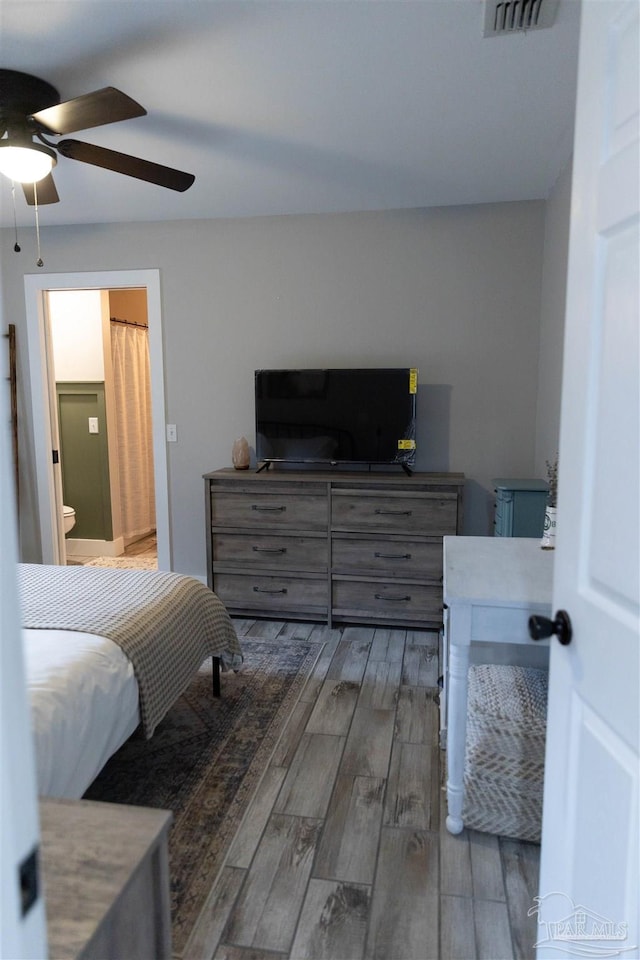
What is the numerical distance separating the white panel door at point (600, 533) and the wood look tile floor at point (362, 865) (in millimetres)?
464

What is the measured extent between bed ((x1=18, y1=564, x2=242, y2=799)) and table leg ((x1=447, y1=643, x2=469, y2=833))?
3.22ft

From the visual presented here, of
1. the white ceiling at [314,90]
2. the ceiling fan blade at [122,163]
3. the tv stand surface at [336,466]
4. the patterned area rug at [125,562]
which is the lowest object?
the patterned area rug at [125,562]

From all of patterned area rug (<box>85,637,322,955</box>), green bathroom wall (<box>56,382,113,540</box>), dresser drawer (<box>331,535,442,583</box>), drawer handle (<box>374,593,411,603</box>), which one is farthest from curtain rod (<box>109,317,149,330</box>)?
patterned area rug (<box>85,637,322,955</box>)

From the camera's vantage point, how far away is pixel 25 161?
2.17 m

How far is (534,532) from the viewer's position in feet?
10.0

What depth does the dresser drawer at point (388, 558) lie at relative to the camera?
11.5ft

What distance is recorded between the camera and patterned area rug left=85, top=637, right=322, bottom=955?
71.1 inches

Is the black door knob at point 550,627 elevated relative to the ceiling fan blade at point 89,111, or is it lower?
lower

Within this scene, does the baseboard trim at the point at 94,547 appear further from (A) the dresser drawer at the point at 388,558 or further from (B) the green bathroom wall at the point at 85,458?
(A) the dresser drawer at the point at 388,558

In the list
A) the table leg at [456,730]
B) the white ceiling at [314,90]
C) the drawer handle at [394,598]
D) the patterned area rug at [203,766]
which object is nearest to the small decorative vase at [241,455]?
the drawer handle at [394,598]

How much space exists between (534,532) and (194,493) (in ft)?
7.57

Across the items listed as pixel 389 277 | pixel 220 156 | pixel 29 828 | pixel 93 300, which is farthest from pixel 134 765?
pixel 93 300

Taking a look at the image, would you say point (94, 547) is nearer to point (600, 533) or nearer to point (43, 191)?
point (43, 191)

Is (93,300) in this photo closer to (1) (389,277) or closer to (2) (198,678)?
(1) (389,277)
